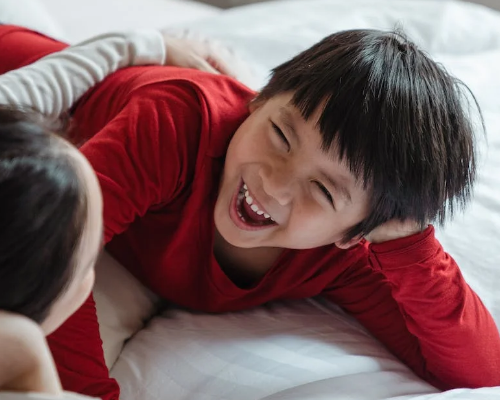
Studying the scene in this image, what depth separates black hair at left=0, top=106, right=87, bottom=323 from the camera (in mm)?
483

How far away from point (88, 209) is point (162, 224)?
0.44 metres

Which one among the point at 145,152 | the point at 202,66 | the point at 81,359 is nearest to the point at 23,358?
the point at 81,359

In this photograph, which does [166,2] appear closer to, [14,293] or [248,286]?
[248,286]

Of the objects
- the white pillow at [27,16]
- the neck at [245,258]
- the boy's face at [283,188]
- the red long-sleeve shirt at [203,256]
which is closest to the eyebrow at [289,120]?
the boy's face at [283,188]

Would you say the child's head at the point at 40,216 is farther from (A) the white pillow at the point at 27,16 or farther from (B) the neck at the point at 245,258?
(A) the white pillow at the point at 27,16

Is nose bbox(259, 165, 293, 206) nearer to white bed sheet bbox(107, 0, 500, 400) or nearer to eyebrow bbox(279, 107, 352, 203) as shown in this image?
eyebrow bbox(279, 107, 352, 203)

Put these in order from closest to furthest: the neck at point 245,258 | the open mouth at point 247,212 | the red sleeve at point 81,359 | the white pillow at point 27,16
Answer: the red sleeve at point 81,359, the open mouth at point 247,212, the neck at point 245,258, the white pillow at point 27,16

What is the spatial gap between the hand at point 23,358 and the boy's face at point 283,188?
38cm

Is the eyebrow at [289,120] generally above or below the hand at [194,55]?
above

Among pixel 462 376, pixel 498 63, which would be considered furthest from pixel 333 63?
pixel 498 63

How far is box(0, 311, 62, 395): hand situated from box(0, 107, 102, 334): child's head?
22mm

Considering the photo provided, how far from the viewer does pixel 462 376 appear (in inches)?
36.9

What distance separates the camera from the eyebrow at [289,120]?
827 millimetres

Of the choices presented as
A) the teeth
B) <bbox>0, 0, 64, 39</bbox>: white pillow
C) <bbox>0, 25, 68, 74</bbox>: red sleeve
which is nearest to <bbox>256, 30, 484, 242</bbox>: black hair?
the teeth
